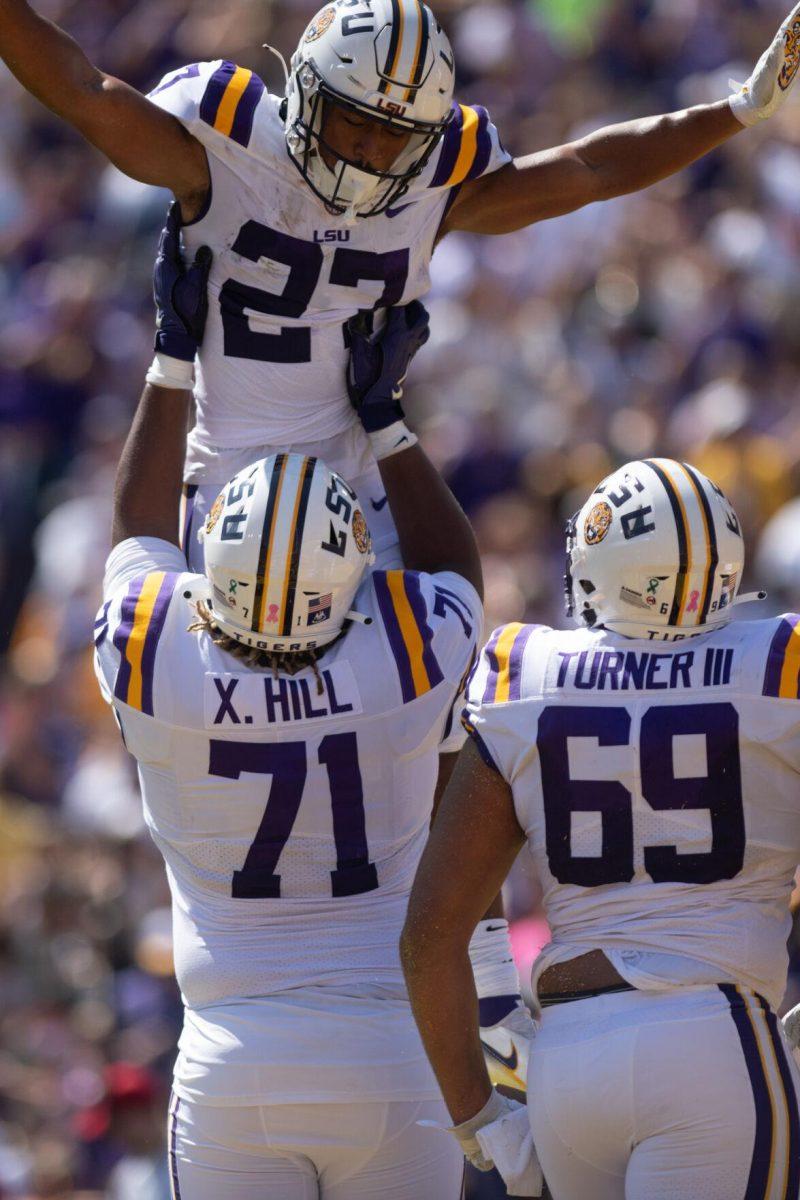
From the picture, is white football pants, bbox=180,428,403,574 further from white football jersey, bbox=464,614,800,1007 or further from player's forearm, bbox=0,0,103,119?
white football jersey, bbox=464,614,800,1007

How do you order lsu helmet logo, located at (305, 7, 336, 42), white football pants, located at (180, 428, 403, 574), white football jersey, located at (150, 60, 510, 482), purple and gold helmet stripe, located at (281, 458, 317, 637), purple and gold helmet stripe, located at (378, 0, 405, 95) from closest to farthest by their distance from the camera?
purple and gold helmet stripe, located at (281, 458, 317, 637), purple and gold helmet stripe, located at (378, 0, 405, 95), lsu helmet logo, located at (305, 7, 336, 42), white football jersey, located at (150, 60, 510, 482), white football pants, located at (180, 428, 403, 574)

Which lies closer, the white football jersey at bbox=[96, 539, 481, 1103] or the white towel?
the white towel

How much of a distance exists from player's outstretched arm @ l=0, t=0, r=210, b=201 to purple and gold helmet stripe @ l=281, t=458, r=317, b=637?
79cm

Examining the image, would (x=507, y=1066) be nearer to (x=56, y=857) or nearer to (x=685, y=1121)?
(x=685, y=1121)

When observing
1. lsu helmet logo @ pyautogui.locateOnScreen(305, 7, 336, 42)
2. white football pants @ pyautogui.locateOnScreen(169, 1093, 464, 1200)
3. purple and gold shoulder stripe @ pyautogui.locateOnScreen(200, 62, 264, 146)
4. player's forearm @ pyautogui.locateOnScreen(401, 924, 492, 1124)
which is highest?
lsu helmet logo @ pyautogui.locateOnScreen(305, 7, 336, 42)

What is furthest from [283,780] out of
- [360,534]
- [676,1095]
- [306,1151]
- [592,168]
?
[592,168]

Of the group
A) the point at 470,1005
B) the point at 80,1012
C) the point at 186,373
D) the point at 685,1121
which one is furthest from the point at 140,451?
the point at 80,1012

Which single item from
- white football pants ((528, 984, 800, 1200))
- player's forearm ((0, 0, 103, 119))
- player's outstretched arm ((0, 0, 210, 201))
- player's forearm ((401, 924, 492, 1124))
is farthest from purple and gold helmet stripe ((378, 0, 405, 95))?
white football pants ((528, 984, 800, 1200))

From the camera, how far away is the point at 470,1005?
3.25 meters

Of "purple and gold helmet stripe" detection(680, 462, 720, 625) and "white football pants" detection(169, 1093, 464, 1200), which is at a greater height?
"purple and gold helmet stripe" detection(680, 462, 720, 625)

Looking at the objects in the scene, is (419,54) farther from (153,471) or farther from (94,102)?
(153,471)

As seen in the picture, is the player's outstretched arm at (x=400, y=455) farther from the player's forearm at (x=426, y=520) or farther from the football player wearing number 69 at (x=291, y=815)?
the football player wearing number 69 at (x=291, y=815)

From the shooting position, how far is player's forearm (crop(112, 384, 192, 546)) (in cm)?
392

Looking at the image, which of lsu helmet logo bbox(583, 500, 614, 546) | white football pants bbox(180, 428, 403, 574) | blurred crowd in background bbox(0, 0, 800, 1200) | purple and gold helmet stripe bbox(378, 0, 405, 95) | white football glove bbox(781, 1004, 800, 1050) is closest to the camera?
lsu helmet logo bbox(583, 500, 614, 546)
